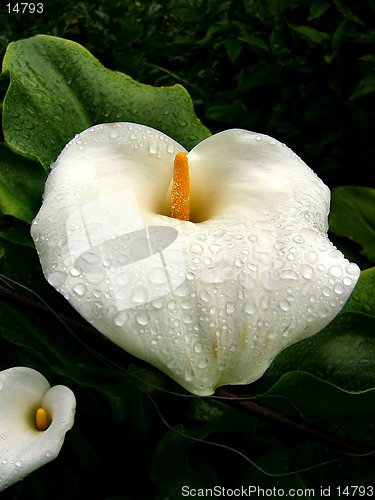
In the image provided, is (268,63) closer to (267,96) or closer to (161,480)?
(267,96)

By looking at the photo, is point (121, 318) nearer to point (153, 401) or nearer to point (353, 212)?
point (153, 401)

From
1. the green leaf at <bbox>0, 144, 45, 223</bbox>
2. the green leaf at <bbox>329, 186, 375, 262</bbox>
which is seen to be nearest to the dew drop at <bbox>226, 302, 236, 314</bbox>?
the green leaf at <bbox>0, 144, 45, 223</bbox>

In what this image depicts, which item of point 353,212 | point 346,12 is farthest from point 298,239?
point 346,12

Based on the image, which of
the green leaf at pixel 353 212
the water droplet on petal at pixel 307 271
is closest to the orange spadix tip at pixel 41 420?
the water droplet on petal at pixel 307 271

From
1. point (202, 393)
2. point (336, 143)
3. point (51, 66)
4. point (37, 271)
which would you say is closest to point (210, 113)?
point (336, 143)

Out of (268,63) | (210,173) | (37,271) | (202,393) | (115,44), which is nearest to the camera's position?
(202,393)

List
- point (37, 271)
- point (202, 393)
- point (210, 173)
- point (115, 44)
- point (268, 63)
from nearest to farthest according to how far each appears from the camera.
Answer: point (202, 393) < point (210, 173) < point (37, 271) < point (268, 63) < point (115, 44)
